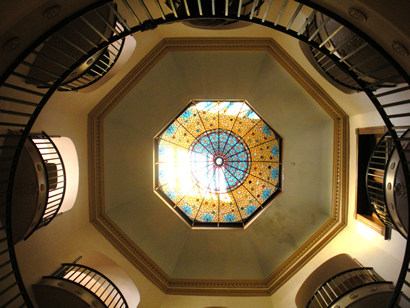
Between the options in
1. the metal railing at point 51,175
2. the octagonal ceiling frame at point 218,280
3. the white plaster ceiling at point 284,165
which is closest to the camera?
the metal railing at point 51,175

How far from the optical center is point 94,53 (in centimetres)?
371

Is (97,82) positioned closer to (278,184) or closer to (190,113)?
(190,113)

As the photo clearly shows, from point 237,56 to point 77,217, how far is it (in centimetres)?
632

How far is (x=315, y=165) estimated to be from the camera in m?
8.32

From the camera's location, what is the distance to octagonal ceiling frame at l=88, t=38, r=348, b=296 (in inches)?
282

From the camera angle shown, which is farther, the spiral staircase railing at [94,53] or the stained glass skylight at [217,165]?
the stained glass skylight at [217,165]

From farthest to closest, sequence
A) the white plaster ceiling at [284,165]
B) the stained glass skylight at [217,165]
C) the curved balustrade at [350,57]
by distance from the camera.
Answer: the stained glass skylight at [217,165] < the white plaster ceiling at [284,165] < the curved balustrade at [350,57]

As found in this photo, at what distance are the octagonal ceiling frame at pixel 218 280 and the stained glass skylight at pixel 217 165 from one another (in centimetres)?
179

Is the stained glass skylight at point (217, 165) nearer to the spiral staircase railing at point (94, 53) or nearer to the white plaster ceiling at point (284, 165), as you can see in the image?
the white plaster ceiling at point (284, 165)

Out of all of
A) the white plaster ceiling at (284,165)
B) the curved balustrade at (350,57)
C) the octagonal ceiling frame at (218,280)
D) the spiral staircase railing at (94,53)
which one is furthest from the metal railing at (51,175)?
the curved balustrade at (350,57)

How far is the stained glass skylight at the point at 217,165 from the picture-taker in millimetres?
9000

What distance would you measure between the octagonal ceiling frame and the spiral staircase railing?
1206 millimetres

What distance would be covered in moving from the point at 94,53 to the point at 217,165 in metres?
6.26

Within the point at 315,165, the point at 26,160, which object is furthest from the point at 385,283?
the point at 26,160
